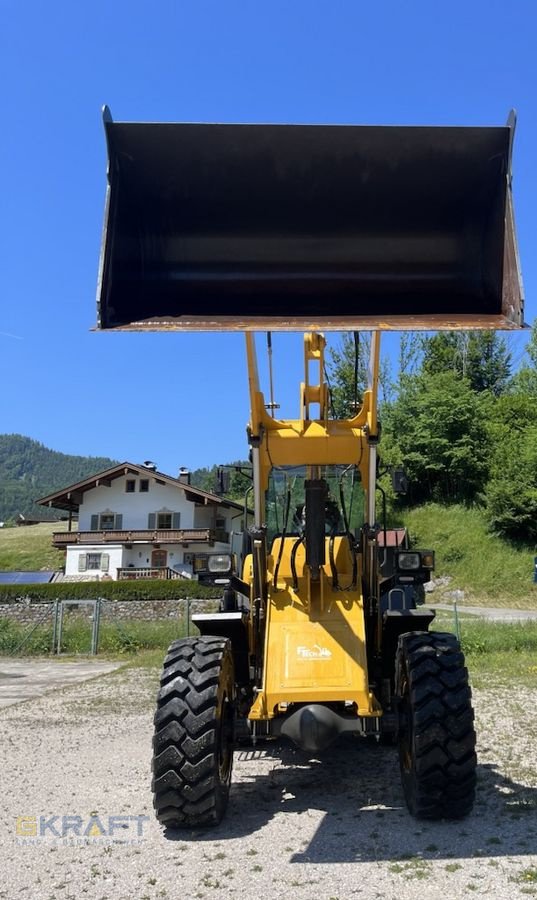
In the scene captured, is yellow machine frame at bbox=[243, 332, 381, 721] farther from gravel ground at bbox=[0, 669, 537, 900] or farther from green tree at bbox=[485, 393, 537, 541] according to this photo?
green tree at bbox=[485, 393, 537, 541]

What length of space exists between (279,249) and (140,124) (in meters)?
1.08

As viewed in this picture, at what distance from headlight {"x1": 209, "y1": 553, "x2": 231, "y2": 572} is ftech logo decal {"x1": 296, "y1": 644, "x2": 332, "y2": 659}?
128 cm

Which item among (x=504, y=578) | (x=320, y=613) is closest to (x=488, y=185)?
(x=320, y=613)

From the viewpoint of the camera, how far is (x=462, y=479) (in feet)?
150

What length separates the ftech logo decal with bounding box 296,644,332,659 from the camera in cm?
538

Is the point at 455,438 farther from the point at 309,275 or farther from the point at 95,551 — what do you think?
the point at 309,275

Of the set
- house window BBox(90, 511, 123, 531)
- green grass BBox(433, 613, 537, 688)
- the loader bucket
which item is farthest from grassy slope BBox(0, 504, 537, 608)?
the loader bucket

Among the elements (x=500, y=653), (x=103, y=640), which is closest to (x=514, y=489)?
(x=500, y=653)

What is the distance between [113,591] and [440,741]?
27.5 meters

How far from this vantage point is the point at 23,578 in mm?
35219

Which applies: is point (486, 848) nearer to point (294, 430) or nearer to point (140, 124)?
point (294, 430)

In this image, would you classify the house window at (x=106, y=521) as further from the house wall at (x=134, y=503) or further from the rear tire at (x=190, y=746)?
the rear tire at (x=190, y=746)

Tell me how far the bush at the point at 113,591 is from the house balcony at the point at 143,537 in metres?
10.5

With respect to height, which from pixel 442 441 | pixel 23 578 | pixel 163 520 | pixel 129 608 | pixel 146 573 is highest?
pixel 442 441
